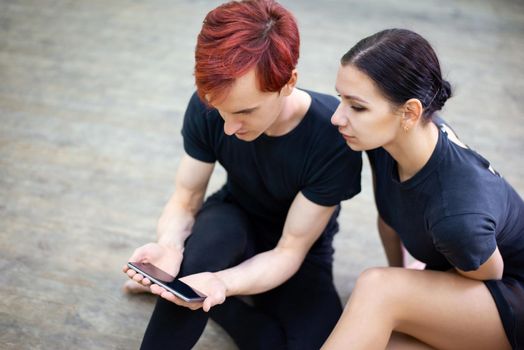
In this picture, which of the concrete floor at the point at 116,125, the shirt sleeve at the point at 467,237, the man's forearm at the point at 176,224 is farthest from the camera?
the concrete floor at the point at 116,125

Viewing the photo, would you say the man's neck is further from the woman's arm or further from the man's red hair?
the woman's arm

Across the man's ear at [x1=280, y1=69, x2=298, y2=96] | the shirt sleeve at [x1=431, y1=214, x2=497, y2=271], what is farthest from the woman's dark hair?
the shirt sleeve at [x1=431, y1=214, x2=497, y2=271]

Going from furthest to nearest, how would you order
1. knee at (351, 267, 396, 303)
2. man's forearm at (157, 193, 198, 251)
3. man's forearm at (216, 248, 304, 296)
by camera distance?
man's forearm at (157, 193, 198, 251)
man's forearm at (216, 248, 304, 296)
knee at (351, 267, 396, 303)

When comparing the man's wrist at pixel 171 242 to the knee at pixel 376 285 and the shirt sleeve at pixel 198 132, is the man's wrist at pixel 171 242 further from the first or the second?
the knee at pixel 376 285

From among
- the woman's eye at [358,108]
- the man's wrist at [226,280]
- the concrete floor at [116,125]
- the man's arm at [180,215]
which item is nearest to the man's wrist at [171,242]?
the man's arm at [180,215]

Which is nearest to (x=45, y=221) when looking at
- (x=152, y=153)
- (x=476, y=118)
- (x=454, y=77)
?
(x=152, y=153)

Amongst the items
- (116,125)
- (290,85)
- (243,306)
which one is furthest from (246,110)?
(116,125)

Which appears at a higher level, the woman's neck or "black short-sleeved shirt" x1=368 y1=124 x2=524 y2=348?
the woman's neck

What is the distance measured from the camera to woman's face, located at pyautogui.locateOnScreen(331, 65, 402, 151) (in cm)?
124

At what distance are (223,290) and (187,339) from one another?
0.44 ft

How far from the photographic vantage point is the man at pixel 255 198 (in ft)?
4.12

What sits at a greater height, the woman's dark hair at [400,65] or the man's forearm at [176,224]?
the woman's dark hair at [400,65]

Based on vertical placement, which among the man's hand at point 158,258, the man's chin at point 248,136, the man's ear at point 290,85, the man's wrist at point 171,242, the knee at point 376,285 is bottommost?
the man's wrist at point 171,242

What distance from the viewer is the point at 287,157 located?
1.46 m
